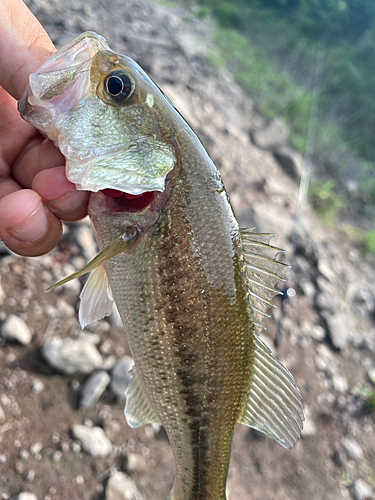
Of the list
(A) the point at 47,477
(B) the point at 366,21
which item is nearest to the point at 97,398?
(A) the point at 47,477

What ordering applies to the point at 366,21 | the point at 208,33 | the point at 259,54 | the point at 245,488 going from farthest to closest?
the point at 366,21, the point at 259,54, the point at 208,33, the point at 245,488

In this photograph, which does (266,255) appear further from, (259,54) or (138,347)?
(259,54)

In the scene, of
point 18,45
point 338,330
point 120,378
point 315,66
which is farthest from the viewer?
point 315,66

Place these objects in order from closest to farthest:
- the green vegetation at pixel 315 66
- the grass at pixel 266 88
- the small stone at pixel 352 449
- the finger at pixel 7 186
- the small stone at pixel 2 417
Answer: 1. the finger at pixel 7 186
2. the small stone at pixel 2 417
3. the small stone at pixel 352 449
4. the grass at pixel 266 88
5. the green vegetation at pixel 315 66

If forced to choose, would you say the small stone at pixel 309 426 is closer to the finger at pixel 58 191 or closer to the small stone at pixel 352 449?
the small stone at pixel 352 449

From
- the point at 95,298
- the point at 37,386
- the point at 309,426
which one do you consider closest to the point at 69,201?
the point at 95,298

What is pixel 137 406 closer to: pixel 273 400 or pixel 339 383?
pixel 273 400

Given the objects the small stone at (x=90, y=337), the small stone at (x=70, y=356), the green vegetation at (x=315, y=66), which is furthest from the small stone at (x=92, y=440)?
the green vegetation at (x=315, y=66)
